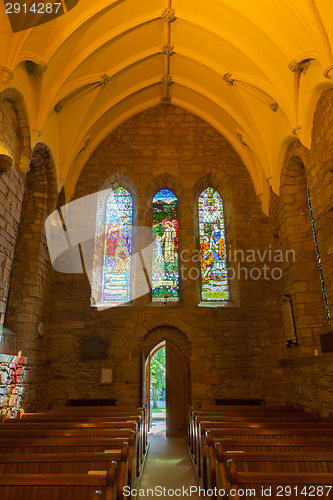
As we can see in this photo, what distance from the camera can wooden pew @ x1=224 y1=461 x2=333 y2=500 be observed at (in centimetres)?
199

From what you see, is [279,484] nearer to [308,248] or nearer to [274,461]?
[274,461]

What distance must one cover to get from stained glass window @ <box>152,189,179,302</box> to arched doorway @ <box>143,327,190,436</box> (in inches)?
35.2

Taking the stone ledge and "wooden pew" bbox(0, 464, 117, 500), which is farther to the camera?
the stone ledge

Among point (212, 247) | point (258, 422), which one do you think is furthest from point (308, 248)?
point (258, 422)

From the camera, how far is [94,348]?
7484 millimetres

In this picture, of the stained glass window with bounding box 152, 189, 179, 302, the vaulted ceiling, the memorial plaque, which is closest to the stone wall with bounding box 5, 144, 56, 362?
Result: the vaulted ceiling

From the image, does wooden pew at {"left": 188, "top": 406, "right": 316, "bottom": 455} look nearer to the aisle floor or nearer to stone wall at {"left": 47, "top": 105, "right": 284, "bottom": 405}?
the aisle floor

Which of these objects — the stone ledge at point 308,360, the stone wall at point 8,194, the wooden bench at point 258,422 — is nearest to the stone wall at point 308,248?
the stone ledge at point 308,360

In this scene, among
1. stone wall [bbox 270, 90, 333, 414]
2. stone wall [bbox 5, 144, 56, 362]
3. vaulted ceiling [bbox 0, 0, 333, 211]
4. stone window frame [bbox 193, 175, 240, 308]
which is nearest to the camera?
stone wall [bbox 270, 90, 333, 414]

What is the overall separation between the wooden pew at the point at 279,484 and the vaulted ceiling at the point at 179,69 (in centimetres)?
528

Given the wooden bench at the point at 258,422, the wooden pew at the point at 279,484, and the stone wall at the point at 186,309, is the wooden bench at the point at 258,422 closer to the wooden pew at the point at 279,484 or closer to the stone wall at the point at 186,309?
the wooden pew at the point at 279,484

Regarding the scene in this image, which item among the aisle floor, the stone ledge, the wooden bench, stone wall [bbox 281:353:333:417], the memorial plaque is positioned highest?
the memorial plaque

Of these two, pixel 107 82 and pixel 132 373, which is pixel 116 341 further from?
pixel 107 82

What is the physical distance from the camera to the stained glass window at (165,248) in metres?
8.37
